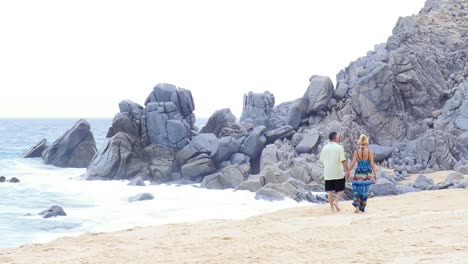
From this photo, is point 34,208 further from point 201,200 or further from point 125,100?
point 125,100

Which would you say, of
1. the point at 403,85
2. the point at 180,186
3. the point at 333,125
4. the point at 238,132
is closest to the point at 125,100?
the point at 238,132

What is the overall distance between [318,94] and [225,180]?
11697 mm

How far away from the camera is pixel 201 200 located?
2619 centimetres

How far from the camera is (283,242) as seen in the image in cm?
1044

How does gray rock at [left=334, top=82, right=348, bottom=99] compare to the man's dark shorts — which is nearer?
the man's dark shorts

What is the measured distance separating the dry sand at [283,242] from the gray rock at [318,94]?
81.2ft

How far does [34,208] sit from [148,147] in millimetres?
13402

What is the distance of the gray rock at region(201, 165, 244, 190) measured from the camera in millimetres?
30000

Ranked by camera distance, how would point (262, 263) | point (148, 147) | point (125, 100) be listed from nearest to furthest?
point (262, 263), point (148, 147), point (125, 100)

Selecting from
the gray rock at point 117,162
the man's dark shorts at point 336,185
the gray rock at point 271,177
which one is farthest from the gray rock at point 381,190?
the gray rock at point 117,162

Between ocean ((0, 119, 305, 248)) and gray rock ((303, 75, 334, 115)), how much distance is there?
11.2 m

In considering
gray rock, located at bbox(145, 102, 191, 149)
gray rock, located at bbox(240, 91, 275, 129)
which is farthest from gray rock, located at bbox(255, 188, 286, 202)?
gray rock, located at bbox(240, 91, 275, 129)

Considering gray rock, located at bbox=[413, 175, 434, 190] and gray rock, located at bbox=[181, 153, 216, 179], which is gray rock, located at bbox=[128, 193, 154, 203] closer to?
gray rock, located at bbox=[181, 153, 216, 179]

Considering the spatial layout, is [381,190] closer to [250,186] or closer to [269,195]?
[269,195]
